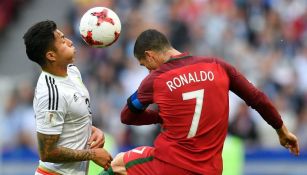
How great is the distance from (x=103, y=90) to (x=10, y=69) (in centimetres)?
402

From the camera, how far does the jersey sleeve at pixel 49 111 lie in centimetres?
789

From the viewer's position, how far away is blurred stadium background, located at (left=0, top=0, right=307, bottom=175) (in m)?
13.2

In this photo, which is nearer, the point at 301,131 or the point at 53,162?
the point at 53,162

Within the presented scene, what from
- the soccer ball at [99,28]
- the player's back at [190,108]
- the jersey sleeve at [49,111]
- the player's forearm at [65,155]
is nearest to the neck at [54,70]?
the jersey sleeve at [49,111]

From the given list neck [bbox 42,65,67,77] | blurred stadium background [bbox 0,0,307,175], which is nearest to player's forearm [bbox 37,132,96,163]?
neck [bbox 42,65,67,77]

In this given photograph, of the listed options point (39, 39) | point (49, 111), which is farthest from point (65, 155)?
point (39, 39)

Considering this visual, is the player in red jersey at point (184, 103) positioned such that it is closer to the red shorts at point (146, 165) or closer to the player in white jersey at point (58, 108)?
the red shorts at point (146, 165)

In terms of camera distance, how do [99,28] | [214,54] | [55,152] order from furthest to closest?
Result: [214,54] → [99,28] → [55,152]

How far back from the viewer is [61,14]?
1822 centimetres

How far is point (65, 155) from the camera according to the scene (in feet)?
26.3

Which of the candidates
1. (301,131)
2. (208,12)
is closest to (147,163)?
(301,131)

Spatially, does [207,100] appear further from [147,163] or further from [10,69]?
[10,69]

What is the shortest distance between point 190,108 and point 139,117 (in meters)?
0.54

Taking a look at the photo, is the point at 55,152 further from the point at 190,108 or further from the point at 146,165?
the point at 190,108
